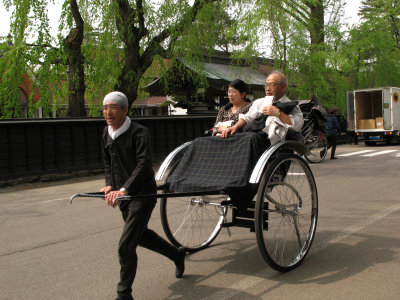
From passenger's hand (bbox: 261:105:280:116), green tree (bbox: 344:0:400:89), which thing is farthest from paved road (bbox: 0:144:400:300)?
green tree (bbox: 344:0:400:89)

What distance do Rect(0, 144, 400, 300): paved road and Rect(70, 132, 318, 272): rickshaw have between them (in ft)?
0.57

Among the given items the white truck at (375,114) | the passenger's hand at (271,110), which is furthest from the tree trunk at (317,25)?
the passenger's hand at (271,110)

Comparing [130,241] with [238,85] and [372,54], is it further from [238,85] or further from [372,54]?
[372,54]

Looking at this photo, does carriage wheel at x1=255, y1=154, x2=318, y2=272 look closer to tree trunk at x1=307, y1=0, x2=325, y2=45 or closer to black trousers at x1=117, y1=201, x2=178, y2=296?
black trousers at x1=117, y1=201, x2=178, y2=296

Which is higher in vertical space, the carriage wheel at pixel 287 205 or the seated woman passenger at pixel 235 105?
the seated woman passenger at pixel 235 105

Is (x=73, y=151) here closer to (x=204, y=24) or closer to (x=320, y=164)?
(x=204, y=24)

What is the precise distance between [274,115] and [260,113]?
22cm

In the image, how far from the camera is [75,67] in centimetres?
1216

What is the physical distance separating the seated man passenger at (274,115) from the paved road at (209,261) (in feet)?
4.08

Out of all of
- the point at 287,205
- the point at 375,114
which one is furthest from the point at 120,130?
the point at 375,114

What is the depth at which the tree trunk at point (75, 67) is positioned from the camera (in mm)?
11945

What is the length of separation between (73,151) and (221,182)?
28.3ft

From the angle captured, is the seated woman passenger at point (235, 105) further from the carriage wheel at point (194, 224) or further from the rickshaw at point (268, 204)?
the carriage wheel at point (194, 224)

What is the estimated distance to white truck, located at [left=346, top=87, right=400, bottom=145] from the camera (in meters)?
19.3
